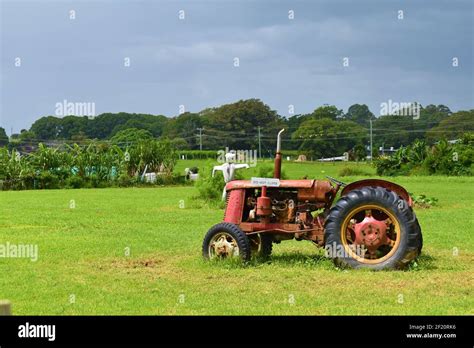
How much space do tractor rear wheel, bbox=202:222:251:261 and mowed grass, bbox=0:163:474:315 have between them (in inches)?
7.5

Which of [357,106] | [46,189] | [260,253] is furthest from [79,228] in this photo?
[357,106]

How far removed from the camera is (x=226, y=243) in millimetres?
10000

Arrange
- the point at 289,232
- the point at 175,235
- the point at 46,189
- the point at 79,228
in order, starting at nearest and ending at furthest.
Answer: the point at 289,232, the point at 175,235, the point at 79,228, the point at 46,189

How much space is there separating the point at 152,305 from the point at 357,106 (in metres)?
89.8

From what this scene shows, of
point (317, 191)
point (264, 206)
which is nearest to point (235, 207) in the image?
point (264, 206)

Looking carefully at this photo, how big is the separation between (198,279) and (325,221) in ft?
6.22

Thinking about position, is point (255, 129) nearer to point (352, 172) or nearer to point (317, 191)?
point (352, 172)

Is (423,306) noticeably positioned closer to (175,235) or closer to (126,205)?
(175,235)

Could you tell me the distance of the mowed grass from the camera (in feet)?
24.6

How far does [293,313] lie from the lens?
716 cm

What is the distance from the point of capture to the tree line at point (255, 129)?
5828 centimetres

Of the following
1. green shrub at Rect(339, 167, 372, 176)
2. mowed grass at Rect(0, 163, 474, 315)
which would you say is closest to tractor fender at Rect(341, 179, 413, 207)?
mowed grass at Rect(0, 163, 474, 315)
